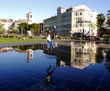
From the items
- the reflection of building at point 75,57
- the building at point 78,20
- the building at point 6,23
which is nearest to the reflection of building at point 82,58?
the reflection of building at point 75,57

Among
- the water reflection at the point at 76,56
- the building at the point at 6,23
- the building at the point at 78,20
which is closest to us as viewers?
the water reflection at the point at 76,56

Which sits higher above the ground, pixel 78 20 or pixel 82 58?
pixel 78 20

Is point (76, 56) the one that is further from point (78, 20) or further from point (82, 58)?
point (78, 20)

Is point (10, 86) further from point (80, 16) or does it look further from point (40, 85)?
point (80, 16)

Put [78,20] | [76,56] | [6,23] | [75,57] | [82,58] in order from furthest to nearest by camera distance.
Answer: [6,23], [78,20], [76,56], [75,57], [82,58]

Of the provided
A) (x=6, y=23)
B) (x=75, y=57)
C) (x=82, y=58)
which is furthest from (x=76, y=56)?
(x=6, y=23)

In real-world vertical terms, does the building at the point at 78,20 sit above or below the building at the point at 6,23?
below

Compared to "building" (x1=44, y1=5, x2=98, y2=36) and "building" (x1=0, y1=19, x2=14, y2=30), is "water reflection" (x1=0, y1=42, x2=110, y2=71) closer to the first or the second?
"building" (x1=44, y1=5, x2=98, y2=36)

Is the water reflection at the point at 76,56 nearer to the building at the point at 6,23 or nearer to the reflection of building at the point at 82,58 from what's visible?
the reflection of building at the point at 82,58

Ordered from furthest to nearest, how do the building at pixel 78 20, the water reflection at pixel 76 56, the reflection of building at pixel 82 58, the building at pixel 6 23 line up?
the building at pixel 6 23 → the building at pixel 78 20 → the water reflection at pixel 76 56 → the reflection of building at pixel 82 58

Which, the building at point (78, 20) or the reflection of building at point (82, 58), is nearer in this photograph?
the reflection of building at point (82, 58)

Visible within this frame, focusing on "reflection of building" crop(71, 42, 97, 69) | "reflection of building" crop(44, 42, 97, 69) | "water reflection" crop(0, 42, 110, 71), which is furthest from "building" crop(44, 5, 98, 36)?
"reflection of building" crop(44, 42, 97, 69)

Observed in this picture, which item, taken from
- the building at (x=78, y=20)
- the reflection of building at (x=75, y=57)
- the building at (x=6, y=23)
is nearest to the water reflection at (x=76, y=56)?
the reflection of building at (x=75, y=57)

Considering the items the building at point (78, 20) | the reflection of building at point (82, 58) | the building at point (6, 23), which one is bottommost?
the reflection of building at point (82, 58)
